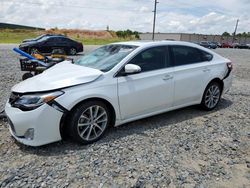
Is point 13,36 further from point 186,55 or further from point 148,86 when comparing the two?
point 148,86

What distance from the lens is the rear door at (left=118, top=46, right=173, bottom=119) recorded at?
3.81 meters

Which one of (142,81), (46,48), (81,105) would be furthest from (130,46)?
(46,48)

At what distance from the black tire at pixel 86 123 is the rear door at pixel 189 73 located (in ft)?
5.03

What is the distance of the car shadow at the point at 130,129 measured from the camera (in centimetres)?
341

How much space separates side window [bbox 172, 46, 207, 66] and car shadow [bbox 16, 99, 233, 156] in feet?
3.57

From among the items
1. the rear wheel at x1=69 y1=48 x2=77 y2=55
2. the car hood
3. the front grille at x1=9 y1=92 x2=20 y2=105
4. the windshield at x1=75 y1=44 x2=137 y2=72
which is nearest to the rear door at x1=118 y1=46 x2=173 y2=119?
the windshield at x1=75 y1=44 x2=137 y2=72

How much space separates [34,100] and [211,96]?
369cm

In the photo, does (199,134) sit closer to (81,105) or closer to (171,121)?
(171,121)

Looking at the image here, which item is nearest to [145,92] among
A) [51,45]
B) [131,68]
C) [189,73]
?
[131,68]

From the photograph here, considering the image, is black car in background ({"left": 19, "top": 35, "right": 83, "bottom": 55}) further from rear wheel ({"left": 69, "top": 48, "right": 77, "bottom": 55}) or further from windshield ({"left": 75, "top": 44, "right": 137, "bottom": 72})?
windshield ({"left": 75, "top": 44, "right": 137, "bottom": 72})

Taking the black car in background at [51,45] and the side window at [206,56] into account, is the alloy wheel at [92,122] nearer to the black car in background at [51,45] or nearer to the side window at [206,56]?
the side window at [206,56]

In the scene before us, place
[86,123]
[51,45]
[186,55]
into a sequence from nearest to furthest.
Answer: [86,123] → [186,55] → [51,45]

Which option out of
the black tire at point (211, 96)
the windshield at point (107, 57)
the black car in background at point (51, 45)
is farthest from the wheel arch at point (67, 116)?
the black car in background at point (51, 45)

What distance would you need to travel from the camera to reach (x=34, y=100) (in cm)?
321
